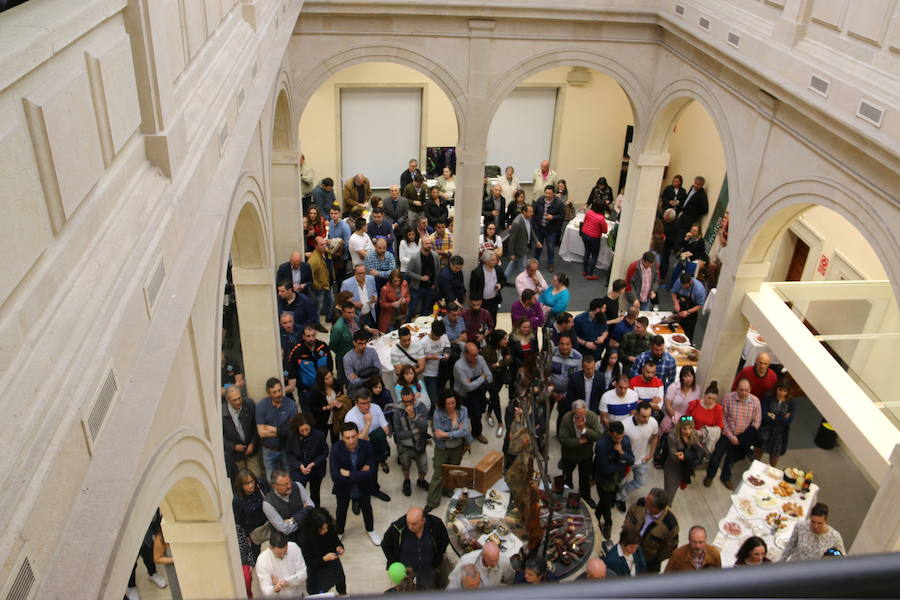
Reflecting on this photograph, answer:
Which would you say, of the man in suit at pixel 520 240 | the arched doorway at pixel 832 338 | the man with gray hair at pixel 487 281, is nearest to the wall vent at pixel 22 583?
the arched doorway at pixel 832 338

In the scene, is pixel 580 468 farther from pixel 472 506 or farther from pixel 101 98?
pixel 101 98

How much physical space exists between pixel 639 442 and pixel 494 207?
22.3ft

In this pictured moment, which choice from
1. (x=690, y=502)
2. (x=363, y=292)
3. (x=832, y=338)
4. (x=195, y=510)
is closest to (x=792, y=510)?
(x=690, y=502)

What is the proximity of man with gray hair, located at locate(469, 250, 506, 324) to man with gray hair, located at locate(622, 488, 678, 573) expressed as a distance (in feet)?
13.1

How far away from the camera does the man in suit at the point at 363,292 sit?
10.0m

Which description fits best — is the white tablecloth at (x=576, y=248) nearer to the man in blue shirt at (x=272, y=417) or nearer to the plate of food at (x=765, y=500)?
the plate of food at (x=765, y=500)

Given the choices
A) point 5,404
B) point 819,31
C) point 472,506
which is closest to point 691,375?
point 472,506

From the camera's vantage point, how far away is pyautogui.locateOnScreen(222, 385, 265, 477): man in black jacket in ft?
24.4

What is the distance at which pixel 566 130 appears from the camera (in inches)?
675

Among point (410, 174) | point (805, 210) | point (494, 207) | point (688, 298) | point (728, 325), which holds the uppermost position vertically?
point (805, 210)

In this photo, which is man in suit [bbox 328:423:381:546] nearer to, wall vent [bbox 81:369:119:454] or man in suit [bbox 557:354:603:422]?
man in suit [bbox 557:354:603:422]

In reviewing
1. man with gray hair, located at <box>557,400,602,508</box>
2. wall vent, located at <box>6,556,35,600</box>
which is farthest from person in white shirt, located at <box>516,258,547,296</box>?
wall vent, located at <box>6,556,35,600</box>

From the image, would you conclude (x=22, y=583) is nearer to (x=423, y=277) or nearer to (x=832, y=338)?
(x=832, y=338)

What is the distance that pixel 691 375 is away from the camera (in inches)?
334
